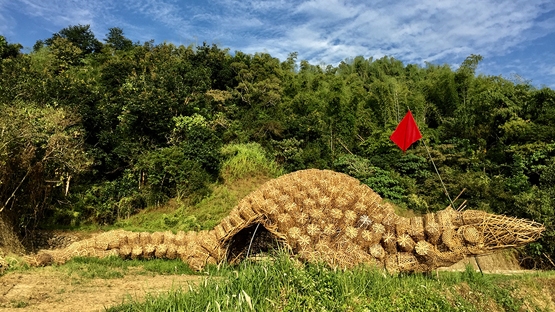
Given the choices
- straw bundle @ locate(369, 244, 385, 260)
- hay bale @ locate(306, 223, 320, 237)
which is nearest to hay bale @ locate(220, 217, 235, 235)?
hay bale @ locate(306, 223, 320, 237)

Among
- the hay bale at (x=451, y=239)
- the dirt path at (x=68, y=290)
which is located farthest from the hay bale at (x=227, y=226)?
the hay bale at (x=451, y=239)

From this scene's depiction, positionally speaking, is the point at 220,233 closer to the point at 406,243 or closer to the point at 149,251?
the point at 149,251

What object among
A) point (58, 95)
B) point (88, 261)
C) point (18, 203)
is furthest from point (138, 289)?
point (58, 95)

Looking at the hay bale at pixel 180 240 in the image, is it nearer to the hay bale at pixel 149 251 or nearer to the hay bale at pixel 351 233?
the hay bale at pixel 149 251

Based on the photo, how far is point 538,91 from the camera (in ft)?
52.6

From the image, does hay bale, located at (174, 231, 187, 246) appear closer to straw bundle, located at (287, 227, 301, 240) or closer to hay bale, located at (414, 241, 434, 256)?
straw bundle, located at (287, 227, 301, 240)

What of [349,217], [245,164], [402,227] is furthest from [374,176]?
[349,217]

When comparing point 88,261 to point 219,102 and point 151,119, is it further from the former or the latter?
point 219,102

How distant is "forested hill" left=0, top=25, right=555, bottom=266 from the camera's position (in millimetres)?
9844

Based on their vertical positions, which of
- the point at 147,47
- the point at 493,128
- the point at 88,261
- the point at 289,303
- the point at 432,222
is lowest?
the point at 88,261

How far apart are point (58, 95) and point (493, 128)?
61.1 feet

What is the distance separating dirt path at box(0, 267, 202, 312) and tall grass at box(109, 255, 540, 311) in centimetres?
48

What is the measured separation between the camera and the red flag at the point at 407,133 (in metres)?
7.89

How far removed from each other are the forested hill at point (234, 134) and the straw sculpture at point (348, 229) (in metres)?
3.44
